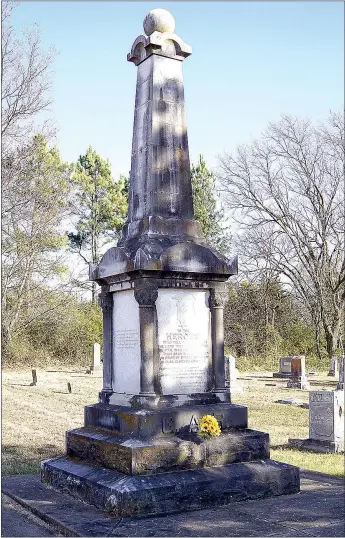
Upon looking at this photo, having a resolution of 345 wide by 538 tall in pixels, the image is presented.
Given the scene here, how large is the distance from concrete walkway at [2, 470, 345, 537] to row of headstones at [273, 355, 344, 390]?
49.0ft

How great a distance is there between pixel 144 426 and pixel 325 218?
98.6 feet

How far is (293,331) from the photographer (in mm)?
35656

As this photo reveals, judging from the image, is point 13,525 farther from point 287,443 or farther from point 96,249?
point 96,249

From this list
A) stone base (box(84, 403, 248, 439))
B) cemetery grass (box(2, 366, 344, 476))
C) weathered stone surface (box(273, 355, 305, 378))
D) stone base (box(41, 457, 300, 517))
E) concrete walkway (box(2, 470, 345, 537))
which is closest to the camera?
concrete walkway (box(2, 470, 345, 537))

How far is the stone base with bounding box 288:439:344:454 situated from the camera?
1077 centimetres

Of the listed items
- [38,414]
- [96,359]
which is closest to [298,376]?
[96,359]

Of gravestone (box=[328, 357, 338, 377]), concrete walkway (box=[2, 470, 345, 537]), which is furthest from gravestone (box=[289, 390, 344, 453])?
gravestone (box=[328, 357, 338, 377])

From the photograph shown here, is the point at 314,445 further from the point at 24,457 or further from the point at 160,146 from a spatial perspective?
the point at 160,146

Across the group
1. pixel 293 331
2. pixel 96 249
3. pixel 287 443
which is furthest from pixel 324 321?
pixel 287 443

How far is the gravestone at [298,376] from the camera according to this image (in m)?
23.0

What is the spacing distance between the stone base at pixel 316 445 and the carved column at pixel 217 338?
3803 millimetres

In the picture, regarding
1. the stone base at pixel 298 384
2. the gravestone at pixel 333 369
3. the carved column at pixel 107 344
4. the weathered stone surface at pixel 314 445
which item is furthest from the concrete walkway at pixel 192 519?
the gravestone at pixel 333 369

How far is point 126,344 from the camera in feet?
26.0

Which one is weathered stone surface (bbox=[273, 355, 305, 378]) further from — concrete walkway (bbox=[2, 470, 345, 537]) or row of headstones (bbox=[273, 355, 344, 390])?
concrete walkway (bbox=[2, 470, 345, 537])
